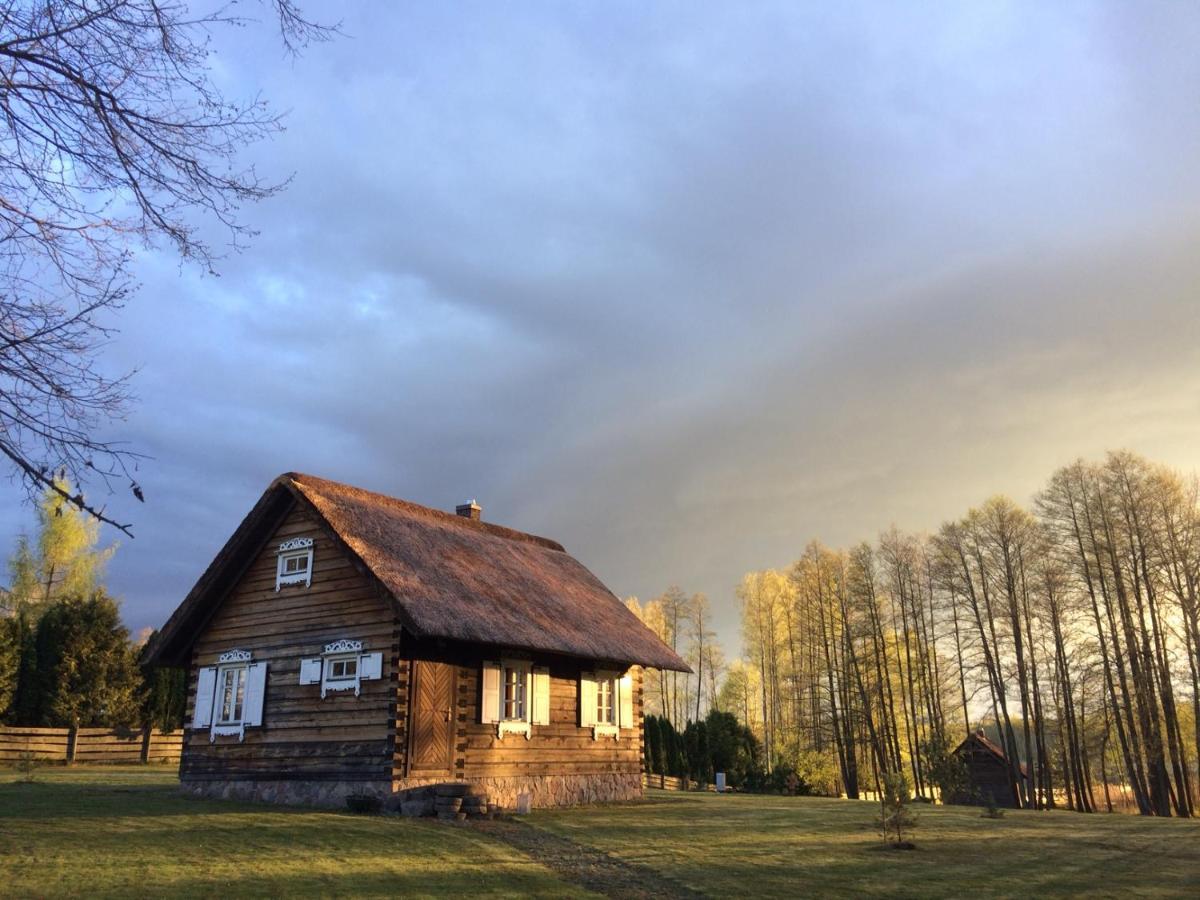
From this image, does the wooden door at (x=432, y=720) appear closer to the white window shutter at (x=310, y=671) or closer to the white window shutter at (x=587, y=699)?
the white window shutter at (x=310, y=671)

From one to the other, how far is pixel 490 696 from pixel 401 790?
→ 2839 mm

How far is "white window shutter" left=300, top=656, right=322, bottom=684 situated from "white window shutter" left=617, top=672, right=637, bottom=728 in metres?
8.24

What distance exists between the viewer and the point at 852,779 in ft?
136

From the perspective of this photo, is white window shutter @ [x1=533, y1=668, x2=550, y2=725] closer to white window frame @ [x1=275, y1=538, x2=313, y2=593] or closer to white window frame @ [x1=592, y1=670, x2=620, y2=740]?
white window frame @ [x1=592, y1=670, x2=620, y2=740]

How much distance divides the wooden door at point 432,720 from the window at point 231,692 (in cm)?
537

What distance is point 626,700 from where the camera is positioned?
23766 mm

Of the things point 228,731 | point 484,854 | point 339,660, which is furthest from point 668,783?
point 484,854

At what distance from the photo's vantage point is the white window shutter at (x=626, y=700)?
76.9 ft

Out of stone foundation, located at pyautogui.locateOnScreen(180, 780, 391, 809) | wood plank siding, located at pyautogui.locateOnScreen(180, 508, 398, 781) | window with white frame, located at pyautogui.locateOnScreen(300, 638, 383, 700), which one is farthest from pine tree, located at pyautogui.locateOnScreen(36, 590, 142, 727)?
window with white frame, located at pyautogui.locateOnScreen(300, 638, 383, 700)

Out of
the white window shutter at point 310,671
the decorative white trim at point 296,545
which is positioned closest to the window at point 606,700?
the white window shutter at point 310,671

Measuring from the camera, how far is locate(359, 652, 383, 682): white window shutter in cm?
1803

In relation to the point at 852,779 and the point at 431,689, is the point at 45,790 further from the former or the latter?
the point at 852,779

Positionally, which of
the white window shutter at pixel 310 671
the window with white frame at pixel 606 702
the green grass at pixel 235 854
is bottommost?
the green grass at pixel 235 854

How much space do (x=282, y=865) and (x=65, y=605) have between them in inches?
1018
